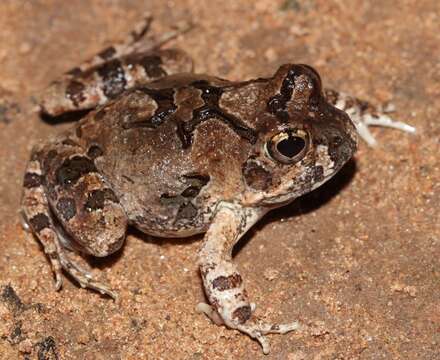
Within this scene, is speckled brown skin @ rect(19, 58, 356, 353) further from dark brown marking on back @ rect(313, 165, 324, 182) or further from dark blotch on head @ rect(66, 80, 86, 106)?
dark blotch on head @ rect(66, 80, 86, 106)

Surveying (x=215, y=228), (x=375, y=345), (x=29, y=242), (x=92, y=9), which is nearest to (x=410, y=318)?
(x=375, y=345)

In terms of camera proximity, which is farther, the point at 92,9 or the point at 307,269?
the point at 92,9

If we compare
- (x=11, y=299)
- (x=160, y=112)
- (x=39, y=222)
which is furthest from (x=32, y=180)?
(x=160, y=112)

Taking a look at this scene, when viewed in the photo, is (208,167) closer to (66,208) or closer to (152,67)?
(66,208)

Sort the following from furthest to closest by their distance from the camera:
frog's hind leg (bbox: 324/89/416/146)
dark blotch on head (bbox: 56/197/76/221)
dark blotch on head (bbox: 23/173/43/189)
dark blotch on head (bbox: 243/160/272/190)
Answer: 1. frog's hind leg (bbox: 324/89/416/146)
2. dark blotch on head (bbox: 23/173/43/189)
3. dark blotch on head (bbox: 56/197/76/221)
4. dark blotch on head (bbox: 243/160/272/190)

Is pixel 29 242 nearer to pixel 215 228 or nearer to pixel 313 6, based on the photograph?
pixel 215 228

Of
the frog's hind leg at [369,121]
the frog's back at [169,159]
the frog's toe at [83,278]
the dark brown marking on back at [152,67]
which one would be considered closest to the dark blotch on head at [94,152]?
the frog's back at [169,159]

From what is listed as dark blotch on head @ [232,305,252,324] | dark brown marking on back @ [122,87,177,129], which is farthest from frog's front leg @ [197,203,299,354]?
dark brown marking on back @ [122,87,177,129]

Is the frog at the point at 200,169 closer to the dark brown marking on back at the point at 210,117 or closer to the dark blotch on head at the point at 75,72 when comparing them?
the dark brown marking on back at the point at 210,117
